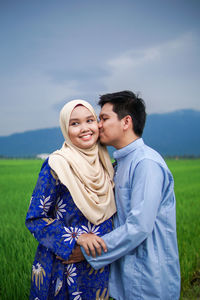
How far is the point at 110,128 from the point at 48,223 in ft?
1.77

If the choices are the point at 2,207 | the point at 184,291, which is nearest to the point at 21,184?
the point at 2,207

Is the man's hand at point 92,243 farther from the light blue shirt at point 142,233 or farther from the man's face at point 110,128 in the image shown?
the man's face at point 110,128

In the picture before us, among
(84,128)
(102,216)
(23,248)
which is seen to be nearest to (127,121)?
(84,128)

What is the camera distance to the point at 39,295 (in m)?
1.35

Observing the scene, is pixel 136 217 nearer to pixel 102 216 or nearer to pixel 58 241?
pixel 102 216

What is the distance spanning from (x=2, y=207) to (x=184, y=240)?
2.57 metres

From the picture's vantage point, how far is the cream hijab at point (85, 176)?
4.09 ft

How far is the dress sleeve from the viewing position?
126cm

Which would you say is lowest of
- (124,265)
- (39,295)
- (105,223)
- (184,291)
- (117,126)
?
(184,291)

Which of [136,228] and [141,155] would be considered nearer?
[136,228]

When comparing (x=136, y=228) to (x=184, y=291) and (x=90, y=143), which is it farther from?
(x=184, y=291)

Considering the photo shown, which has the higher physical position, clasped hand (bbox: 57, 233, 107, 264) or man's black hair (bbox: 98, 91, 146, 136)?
man's black hair (bbox: 98, 91, 146, 136)

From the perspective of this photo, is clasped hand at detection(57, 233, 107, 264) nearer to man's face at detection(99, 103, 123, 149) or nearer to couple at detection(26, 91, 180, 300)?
couple at detection(26, 91, 180, 300)

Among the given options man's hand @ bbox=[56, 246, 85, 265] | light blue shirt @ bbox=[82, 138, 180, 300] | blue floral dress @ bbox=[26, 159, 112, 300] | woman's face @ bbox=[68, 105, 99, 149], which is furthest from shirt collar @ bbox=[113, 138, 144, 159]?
man's hand @ bbox=[56, 246, 85, 265]
